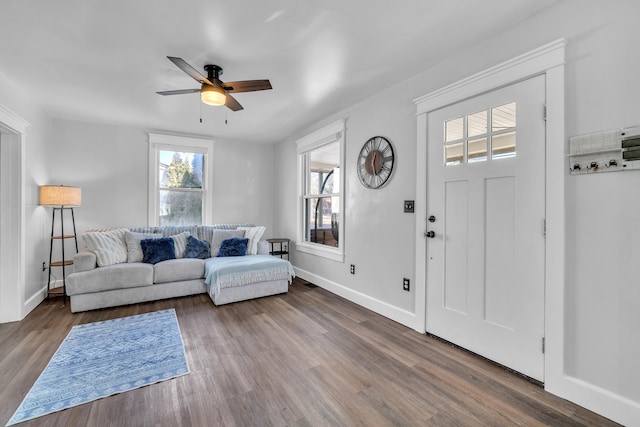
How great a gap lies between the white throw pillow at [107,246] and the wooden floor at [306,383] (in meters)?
0.80

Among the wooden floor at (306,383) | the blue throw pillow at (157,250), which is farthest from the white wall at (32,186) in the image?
the blue throw pillow at (157,250)

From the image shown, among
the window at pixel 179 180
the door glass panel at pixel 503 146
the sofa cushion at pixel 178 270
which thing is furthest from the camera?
the window at pixel 179 180

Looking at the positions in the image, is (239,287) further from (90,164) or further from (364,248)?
(90,164)

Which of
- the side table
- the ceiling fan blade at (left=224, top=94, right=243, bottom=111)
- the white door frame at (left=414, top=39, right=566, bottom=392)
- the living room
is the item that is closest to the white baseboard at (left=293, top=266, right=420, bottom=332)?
the living room

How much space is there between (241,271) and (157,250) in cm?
133

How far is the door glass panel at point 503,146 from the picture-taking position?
2.07 m

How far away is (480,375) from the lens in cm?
202

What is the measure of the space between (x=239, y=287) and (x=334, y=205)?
1767 millimetres

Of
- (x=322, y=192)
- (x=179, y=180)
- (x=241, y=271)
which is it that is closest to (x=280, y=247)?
(x=322, y=192)

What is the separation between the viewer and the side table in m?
4.97

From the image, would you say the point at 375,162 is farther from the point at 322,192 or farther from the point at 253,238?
the point at 253,238

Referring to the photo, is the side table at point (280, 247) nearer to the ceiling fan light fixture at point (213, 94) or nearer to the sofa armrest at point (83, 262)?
the sofa armrest at point (83, 262)

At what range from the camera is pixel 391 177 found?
3059 millimetres

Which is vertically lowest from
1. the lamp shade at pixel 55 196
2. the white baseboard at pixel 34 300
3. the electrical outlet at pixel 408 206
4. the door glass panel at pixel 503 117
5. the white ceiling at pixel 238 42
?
the white baseboard at pixel 34 300
